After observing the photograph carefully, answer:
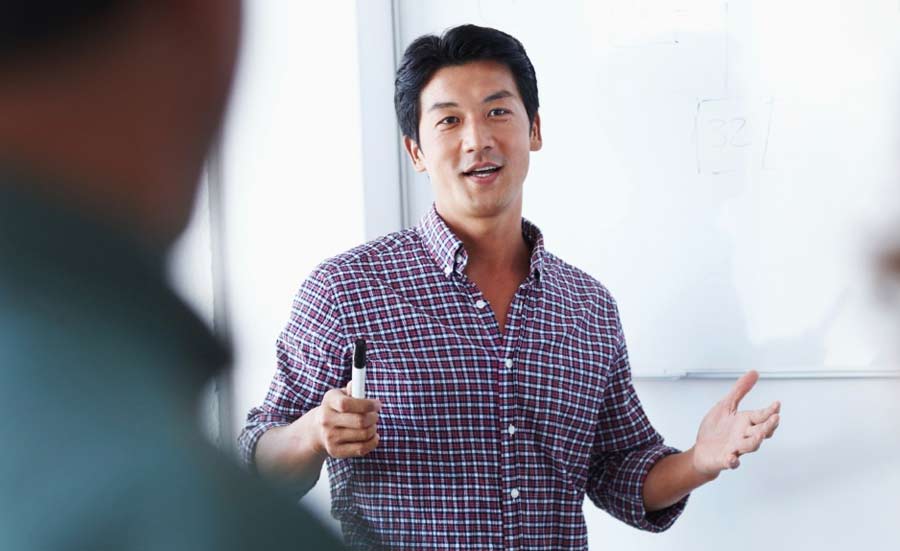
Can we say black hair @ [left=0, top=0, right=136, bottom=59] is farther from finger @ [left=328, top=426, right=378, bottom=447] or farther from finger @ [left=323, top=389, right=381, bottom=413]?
finger @ [left=328, top=426, right=378, bottom=447]

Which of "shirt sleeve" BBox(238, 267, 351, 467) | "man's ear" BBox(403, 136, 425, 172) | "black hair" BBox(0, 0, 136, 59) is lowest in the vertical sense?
"shirt sleeve" BBox(238, 267, 351, 467)

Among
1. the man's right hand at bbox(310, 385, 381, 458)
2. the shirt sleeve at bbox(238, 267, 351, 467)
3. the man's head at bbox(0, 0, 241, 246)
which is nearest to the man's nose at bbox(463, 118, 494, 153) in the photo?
the shirt sleeve at bbox(238, 267, 351, 467)

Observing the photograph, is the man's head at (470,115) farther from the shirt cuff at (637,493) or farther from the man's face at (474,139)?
the shirt cuff at (637,493)

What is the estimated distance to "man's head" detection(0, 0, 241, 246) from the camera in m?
0.15

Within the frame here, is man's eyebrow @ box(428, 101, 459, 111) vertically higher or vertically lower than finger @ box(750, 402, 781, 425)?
higher

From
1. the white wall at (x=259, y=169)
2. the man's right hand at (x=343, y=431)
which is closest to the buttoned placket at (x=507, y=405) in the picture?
the man's right hand at (x=343, y=431)

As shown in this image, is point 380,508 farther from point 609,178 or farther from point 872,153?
point 872,153

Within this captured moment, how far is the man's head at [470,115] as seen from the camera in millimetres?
1295

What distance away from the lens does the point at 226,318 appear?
0.60 ft

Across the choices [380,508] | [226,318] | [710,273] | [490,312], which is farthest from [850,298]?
[226,318]

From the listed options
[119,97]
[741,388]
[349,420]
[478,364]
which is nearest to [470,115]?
[478,364]

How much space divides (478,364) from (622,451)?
0.99 ft

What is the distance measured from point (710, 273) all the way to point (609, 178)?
24 cm

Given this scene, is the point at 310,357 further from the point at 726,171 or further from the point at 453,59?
the point at 726,171
